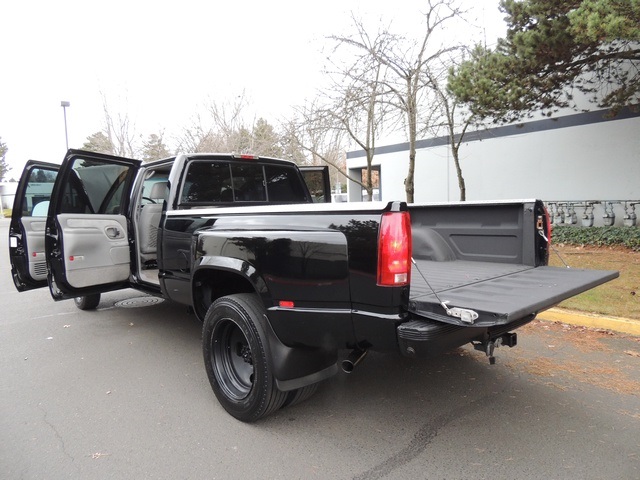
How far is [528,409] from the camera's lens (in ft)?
10.9

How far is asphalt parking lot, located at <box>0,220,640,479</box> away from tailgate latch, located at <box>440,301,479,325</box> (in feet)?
3.46

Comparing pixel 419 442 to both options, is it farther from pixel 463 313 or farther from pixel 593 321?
pixel 593 321

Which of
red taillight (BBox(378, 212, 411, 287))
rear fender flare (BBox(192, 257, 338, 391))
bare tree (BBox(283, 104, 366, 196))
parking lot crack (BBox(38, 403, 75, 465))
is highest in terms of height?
bare tree (BBox(283, 104, 366, 196))

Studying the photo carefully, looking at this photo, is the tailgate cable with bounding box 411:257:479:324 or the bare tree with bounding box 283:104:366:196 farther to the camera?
the bare tree with bounding box 283:104:366:196

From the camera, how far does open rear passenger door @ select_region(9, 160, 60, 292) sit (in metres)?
5.46

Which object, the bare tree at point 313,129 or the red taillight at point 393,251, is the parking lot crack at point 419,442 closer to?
the red taillight at point 393,251

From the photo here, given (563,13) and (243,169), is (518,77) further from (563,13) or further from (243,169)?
(243,169)

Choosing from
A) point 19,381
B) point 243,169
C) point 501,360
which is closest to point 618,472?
point 501,360

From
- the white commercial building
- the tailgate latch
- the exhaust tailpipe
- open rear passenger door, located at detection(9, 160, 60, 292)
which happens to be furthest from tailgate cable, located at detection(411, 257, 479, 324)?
the white commercial building

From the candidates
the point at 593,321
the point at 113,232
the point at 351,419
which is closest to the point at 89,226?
the point at 113,232

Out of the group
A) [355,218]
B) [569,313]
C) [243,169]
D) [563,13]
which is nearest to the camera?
[355,218]

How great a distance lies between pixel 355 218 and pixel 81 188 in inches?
162

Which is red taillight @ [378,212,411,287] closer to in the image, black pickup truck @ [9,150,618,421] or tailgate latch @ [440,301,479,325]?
black pickup truck @ [9,150,618,421]

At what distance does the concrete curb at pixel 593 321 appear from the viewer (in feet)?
16.0
